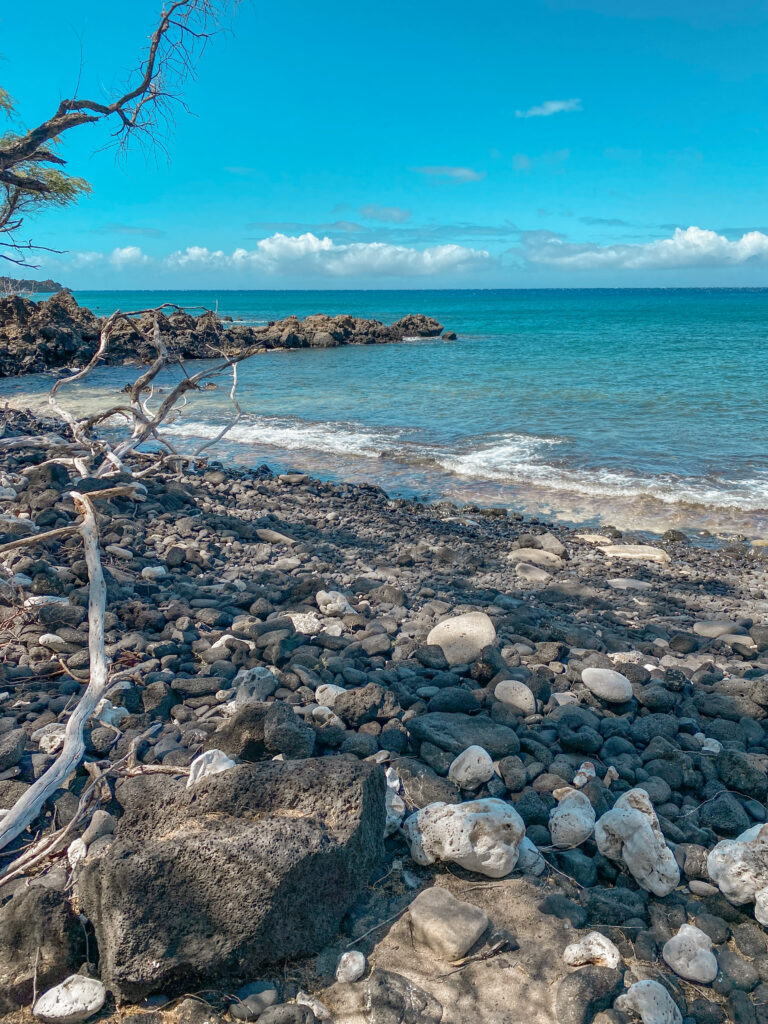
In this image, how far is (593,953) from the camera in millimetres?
2312

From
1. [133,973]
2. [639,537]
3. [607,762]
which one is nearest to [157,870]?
[133,973]

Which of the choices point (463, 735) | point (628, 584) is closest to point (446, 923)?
point (463, 735)

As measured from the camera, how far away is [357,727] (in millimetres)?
3570

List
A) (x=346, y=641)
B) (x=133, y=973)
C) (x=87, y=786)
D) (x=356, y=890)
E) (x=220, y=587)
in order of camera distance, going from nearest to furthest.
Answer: (x=133, y=973) < (x=356, y=890) < (x=87, y=786) < (x=346, y=641) < (x=220, y=587)

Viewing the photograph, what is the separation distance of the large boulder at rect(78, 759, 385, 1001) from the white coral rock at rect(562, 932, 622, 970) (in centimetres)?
76

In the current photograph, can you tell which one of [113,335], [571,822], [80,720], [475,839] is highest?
[113,335]

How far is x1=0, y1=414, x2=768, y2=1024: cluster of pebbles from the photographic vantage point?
7.31 ft

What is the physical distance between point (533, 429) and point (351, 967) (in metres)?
14.7

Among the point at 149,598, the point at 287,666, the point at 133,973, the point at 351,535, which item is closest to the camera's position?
the point at 133,973

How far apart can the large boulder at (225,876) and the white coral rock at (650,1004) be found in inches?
37.7

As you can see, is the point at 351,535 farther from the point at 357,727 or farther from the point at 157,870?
the point at 157,870

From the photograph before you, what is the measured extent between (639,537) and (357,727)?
22.6 feet

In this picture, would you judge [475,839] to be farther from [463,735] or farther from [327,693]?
[327,693]

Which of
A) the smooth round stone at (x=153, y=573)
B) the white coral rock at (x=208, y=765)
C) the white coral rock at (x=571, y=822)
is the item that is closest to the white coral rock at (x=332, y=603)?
the smooth round stone at (x=153, y=573)
